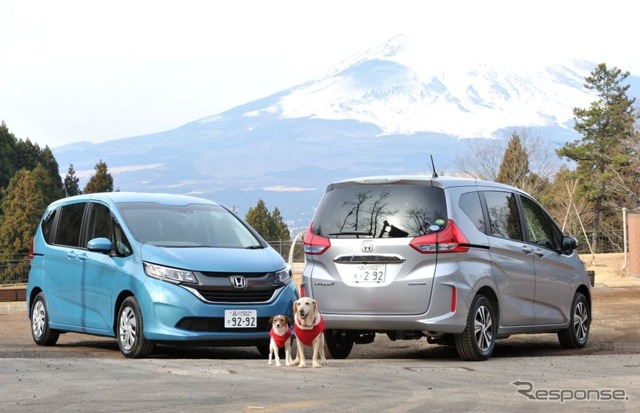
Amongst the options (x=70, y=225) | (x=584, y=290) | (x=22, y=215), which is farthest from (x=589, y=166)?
(x=70, y=225)

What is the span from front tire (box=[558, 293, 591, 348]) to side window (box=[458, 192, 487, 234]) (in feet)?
8.65

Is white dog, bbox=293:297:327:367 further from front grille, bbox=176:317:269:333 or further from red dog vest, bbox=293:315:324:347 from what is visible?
front grille, bbox=176:317:269:333

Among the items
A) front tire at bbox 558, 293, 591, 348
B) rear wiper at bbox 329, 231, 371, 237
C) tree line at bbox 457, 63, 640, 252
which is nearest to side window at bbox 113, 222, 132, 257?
Result: rear wiper at bbox 329, 231, 371, 237

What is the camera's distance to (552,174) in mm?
86375

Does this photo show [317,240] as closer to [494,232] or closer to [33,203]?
[494,232]

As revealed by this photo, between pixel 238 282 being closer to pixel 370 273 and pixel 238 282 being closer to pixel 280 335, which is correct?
pixel 280 335

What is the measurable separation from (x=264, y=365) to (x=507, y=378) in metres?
2.66

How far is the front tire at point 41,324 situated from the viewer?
1623 centimetres

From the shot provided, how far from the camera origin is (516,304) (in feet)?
46.8

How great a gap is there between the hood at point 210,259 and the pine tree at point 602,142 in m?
63.7

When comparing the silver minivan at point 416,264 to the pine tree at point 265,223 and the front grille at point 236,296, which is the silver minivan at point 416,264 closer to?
the front grille at point 236,296

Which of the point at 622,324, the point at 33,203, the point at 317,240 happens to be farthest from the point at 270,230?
the point at 317,240

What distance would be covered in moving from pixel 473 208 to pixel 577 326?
3122 mm

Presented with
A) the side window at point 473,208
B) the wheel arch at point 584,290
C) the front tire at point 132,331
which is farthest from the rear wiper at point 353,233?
the wheel arch at point 584,290
